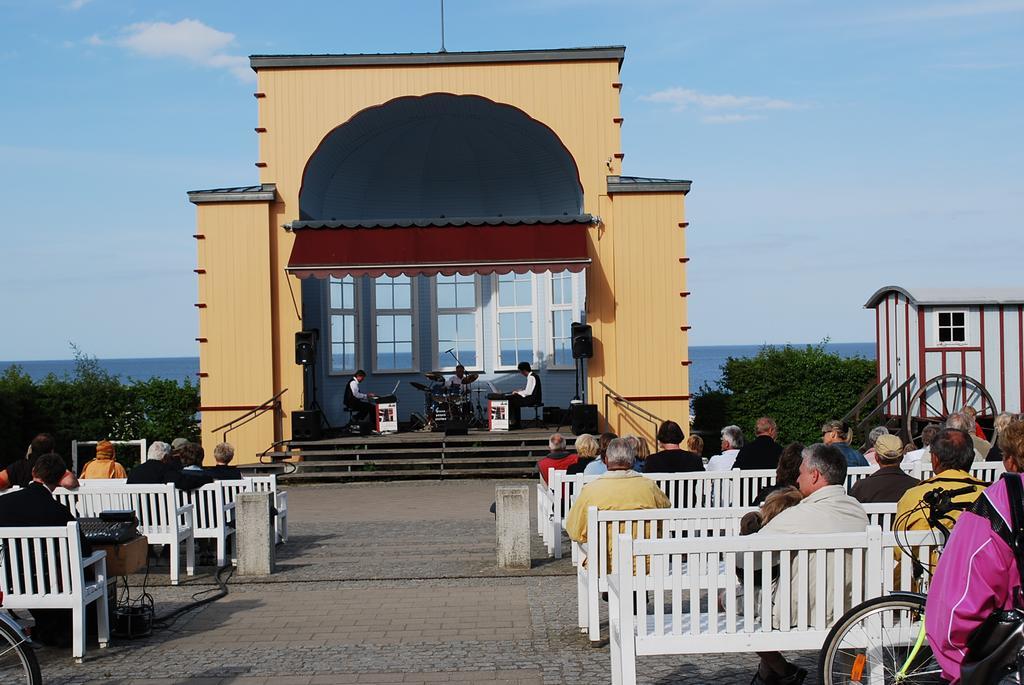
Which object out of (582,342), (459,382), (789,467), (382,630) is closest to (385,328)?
(459,382)

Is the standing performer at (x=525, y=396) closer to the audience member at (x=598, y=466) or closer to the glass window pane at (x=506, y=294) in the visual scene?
the glass window pane at (x=506, y=294)

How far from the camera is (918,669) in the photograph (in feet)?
14.5

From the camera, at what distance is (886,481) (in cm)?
677

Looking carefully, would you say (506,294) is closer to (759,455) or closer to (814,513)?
(759,455)

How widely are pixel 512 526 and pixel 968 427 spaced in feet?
12.8

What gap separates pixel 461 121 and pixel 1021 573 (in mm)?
17267

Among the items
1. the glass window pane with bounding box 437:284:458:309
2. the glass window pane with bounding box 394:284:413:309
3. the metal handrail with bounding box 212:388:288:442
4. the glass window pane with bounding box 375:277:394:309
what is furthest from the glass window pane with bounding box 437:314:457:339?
the metal handrail with bounding box 212:388:288:442

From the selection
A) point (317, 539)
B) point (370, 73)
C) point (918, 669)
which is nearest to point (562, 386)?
point (370, 73)

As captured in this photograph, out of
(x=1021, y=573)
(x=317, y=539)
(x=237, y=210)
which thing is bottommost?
(x=317, y=539)

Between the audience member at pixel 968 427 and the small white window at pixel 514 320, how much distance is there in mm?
11919

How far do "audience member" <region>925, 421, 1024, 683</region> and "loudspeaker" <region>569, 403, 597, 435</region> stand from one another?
44.0ft

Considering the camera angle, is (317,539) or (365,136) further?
(365,136)

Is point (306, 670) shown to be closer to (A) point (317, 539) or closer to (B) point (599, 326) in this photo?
(A) point (317, 539)

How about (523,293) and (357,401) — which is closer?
(357,401)
